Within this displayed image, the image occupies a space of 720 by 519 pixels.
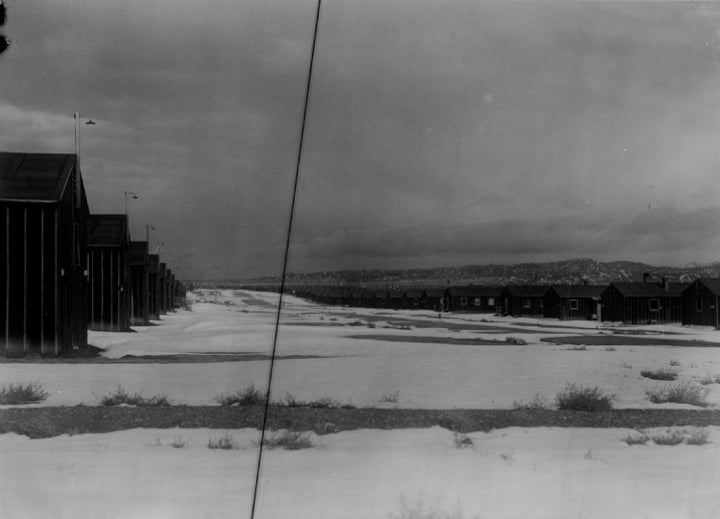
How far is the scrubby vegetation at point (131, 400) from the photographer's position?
10672 mm

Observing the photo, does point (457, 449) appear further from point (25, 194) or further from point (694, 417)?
point (25, 194)

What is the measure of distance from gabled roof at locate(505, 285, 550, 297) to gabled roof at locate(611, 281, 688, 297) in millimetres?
15106

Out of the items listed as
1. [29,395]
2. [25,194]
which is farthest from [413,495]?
[25,194]

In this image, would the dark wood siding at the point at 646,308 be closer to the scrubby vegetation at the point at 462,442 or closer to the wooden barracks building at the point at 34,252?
the wooden barracks building at the point at 34,252

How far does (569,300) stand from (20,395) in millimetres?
41530

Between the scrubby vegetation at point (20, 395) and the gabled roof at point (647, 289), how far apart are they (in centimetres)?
2838

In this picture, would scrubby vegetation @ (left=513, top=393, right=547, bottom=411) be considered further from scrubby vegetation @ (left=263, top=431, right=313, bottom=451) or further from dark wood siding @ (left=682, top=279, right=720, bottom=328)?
dark wood siding @ (left=682, top=279, right=720, bottom=328)

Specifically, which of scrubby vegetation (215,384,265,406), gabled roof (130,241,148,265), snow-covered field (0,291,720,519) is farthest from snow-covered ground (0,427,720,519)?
gabled roof (130,241,148,265)

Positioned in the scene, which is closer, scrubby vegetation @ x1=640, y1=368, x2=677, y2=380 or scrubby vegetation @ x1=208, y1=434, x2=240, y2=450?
scrubby vegetation @ x1=208, y1=434, x2=240, y2=450

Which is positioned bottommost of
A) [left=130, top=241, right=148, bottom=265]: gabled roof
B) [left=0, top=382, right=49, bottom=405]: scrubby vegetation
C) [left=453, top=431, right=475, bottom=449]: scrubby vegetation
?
[left=0, top=382, right=49, bottom=405]: scrubby vegetation

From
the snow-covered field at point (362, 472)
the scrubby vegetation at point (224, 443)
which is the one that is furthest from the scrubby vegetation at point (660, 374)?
the scrubby vegetation at point (224, 443)

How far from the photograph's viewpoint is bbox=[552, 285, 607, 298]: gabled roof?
136ft

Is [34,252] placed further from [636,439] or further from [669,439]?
[669,439]

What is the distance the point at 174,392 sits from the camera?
12.3 metres
